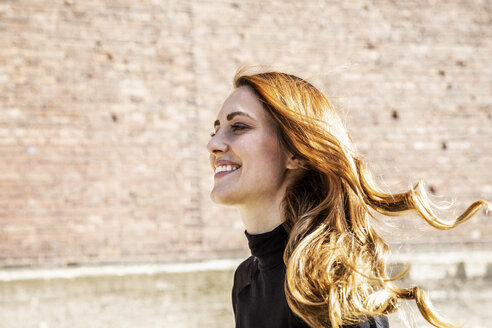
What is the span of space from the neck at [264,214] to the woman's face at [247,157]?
0.02 metres

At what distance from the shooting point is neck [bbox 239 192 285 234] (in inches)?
80.7

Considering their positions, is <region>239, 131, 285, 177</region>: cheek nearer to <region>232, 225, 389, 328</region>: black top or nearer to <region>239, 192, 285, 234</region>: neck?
<region>239, 192, 285, 234</region>: neck

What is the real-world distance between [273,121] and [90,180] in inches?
150

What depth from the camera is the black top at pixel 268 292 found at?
1844 mm

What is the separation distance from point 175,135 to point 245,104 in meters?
3.66

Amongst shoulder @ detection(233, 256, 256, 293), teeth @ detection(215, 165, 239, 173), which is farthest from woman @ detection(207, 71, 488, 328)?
shoulder @ detection(233, 256, 256, 293)

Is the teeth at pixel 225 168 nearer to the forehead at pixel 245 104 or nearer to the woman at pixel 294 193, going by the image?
the woman at pixel 294 193

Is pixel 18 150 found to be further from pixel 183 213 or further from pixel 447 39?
pixel 447 39

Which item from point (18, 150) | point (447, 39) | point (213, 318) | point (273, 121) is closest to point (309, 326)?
point (273, 121)

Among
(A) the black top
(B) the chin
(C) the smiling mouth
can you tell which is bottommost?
(A) the black top

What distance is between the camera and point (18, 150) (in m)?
5.33

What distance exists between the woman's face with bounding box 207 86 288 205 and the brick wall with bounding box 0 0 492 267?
313cm

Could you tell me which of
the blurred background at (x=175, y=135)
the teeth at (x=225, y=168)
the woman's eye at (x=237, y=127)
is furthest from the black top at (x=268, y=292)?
the blurred background at (x=175, y=135)

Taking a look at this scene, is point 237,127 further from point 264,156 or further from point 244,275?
point 244,275
